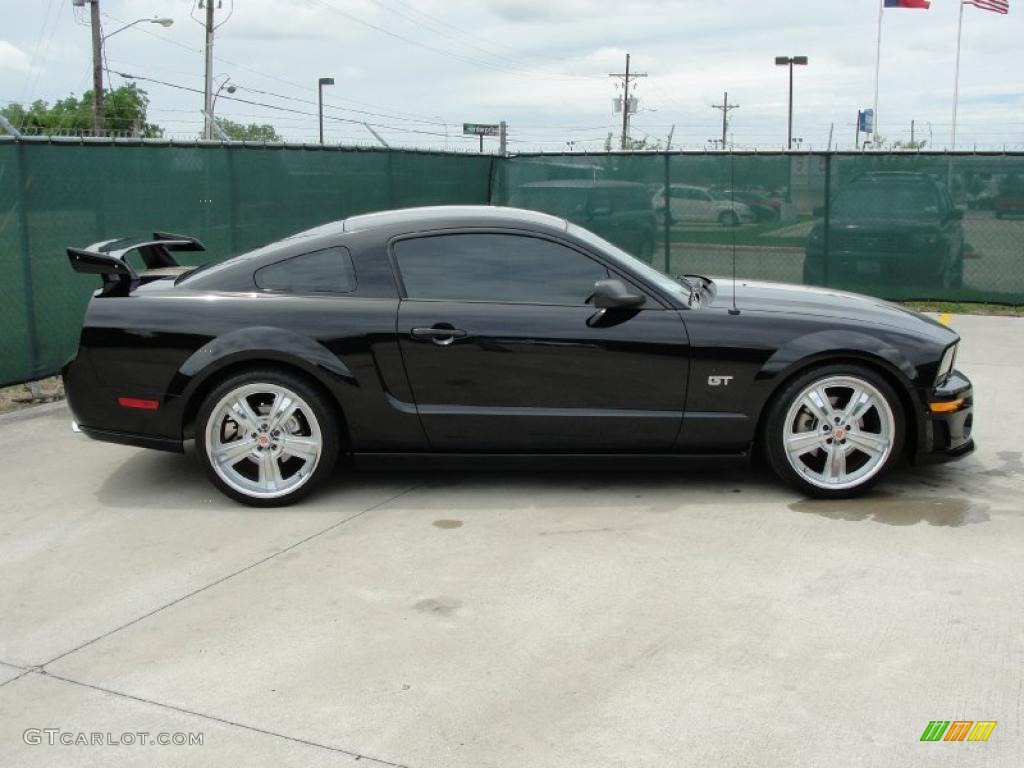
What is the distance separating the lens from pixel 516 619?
425cm

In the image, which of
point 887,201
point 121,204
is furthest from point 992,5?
point 121,204

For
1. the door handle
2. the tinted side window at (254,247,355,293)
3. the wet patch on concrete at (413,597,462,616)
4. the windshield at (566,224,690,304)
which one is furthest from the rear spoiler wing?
the wet patch on concrete at (413,597,462,616)

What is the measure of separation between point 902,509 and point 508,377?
200 centimetres

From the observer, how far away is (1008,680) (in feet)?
12.1

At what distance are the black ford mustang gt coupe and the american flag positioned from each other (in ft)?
79.5

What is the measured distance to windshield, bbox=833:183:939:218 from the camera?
13078 millimetres

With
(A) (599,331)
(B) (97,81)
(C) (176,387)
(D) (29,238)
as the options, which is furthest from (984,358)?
(B) (97,81)

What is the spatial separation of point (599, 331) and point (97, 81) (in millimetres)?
35401

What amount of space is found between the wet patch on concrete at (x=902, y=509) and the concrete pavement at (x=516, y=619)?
22mm

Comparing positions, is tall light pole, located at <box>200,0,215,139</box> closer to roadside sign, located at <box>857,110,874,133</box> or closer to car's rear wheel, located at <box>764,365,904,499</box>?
roadside sign, located at <box>857,110,874,133</box>

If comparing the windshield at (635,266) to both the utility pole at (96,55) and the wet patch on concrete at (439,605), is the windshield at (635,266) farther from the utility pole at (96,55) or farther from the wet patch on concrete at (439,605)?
the utility pole at (96,55)

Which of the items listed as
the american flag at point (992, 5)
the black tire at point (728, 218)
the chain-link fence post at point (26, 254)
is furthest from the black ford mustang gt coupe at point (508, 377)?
the american flag at point (992, 5)

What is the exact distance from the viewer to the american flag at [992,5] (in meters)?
26.6

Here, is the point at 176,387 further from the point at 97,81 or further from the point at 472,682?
the point at 97,81
